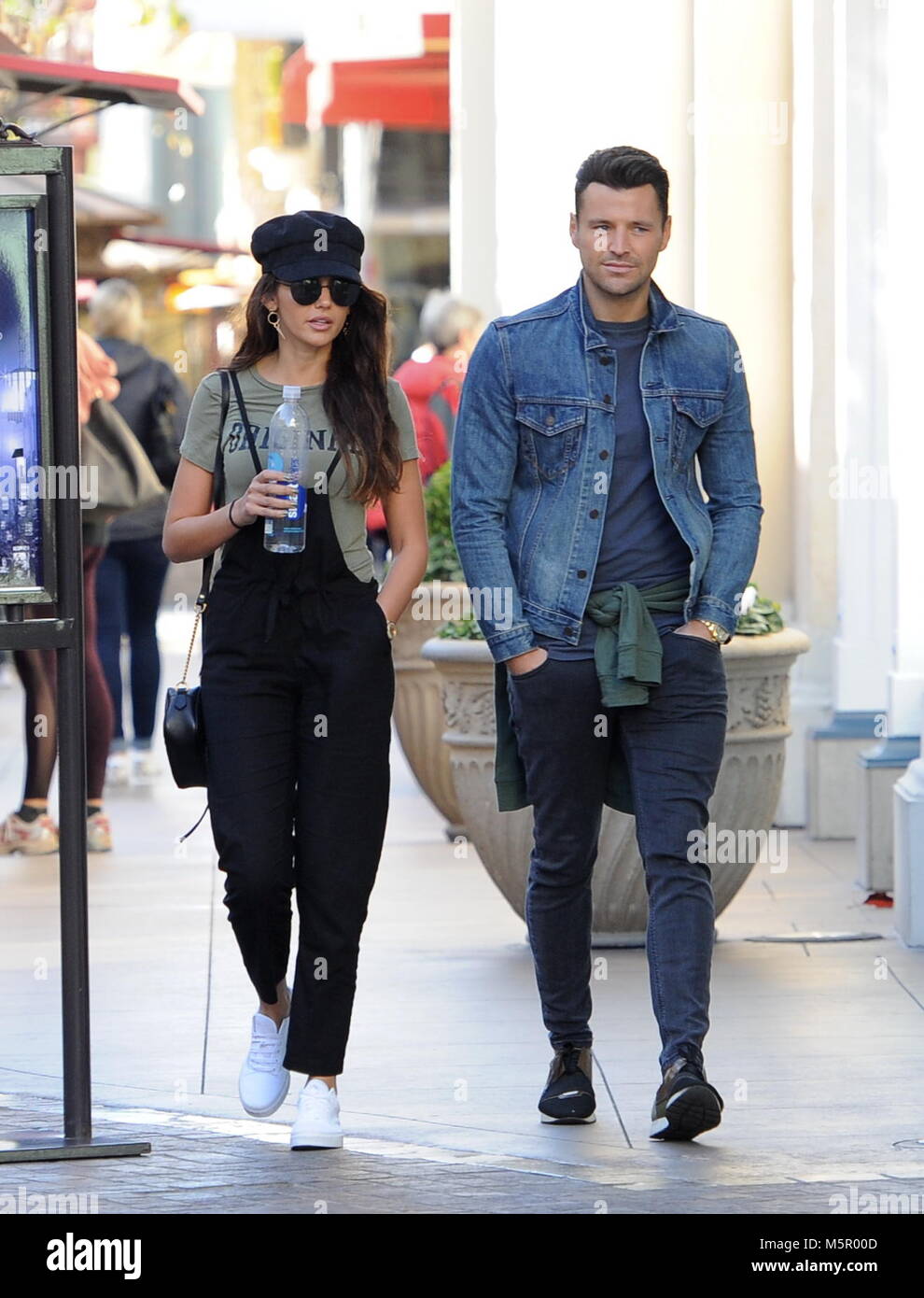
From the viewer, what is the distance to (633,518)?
521 centimetres

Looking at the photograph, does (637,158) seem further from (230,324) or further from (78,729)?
(78,729)

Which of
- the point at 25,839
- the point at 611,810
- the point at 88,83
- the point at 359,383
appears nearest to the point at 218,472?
the point at 359,383

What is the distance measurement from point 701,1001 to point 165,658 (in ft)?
41.8

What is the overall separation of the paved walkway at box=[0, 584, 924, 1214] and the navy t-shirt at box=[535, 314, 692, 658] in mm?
1115

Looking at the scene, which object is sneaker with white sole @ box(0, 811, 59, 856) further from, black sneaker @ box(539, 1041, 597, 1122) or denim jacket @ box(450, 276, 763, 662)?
denim jacket @ box(450, 276, 763, 662)

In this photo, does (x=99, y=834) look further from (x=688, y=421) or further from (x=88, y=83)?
(x=688, y=421)

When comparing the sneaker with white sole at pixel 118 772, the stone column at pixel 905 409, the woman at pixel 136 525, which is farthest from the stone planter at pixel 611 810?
the sneaker with white sole at pixel 118 772

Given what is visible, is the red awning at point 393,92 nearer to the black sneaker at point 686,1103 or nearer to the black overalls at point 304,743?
the black overalls at point 304,743

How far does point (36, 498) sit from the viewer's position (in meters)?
5.09

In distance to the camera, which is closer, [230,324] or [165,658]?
[230,324]

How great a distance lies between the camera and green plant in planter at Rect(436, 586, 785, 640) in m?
7.16

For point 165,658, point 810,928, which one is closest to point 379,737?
point 810,928

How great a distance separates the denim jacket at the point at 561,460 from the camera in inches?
204

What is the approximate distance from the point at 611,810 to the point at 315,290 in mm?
2365
